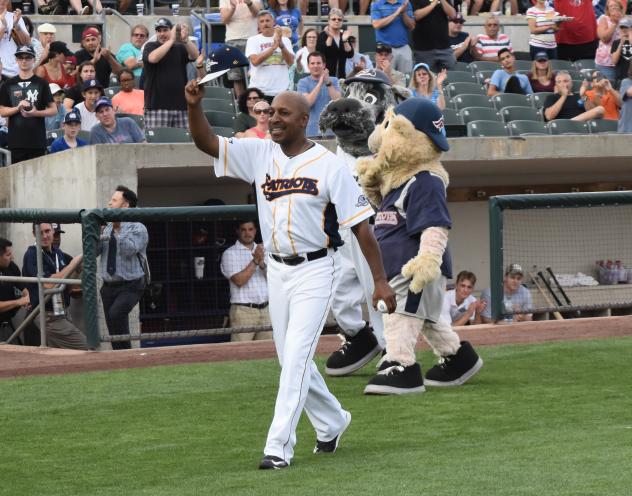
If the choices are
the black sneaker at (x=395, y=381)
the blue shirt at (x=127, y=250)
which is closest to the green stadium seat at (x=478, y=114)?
the blue shirt at (x=127, y=250)

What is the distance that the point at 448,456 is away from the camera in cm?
545

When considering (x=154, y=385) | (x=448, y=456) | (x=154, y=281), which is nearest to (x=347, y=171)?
(x=448, y=456)

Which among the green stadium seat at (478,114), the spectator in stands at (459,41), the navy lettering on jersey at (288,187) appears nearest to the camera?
the navy lettering on jersey at (288,187)

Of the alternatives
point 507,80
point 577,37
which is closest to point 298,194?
point 507,80

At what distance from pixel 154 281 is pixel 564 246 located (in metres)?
5.88

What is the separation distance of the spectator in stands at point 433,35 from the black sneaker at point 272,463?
11.3 meters

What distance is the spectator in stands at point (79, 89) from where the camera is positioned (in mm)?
14048

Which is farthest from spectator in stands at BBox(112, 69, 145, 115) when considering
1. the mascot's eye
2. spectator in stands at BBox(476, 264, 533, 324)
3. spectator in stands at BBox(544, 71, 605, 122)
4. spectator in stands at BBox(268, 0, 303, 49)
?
the mascot's eye

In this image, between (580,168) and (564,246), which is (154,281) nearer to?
(564,246)

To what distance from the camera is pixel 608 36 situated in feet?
56.5

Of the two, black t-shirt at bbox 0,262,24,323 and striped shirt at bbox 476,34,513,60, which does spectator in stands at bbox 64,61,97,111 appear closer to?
black t-shirt at bbox 0,262,24,323

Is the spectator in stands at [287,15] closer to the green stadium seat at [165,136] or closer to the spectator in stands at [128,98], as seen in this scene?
the spectator in stands at [128,98]

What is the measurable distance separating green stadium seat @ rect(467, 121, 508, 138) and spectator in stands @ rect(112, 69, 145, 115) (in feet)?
12.4

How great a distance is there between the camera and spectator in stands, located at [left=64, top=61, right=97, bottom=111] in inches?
553
